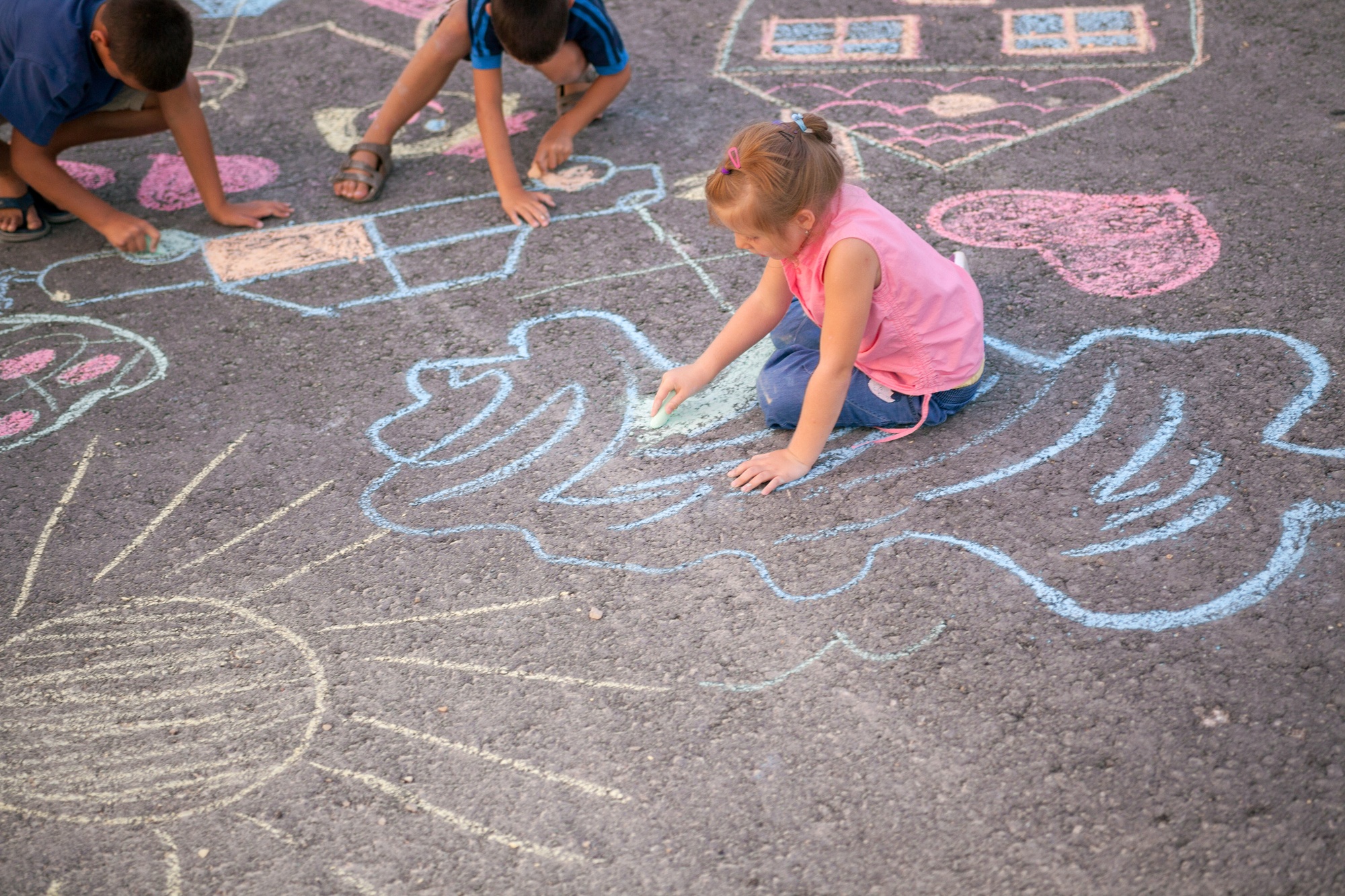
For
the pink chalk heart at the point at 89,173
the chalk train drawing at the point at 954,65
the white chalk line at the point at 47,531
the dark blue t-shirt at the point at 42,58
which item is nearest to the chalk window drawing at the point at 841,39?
the chalk train drawing at the point at 954,65

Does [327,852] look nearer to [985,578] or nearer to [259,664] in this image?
[259,664]

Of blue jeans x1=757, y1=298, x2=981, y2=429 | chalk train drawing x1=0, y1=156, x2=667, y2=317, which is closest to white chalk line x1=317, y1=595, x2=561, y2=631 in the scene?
blue jeans x1=757, y1=298, x2=981, y2=429

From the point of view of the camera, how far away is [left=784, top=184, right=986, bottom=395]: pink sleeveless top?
7.66 feet

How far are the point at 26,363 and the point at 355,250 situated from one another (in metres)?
1.06

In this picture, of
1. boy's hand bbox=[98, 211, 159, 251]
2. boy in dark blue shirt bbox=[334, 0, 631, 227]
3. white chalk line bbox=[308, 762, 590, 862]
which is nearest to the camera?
white chalk line bbox=[308, 762, 590, 862]

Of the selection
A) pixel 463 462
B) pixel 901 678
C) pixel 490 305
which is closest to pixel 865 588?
pixel 901 678

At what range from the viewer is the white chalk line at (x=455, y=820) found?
6.24 feet

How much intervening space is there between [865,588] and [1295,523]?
960 mm

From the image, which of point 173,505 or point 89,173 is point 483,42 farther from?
point 173,505

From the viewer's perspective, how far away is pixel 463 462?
8.97 feet

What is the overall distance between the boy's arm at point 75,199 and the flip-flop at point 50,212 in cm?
12

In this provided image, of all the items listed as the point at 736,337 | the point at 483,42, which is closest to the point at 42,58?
the point at 483,42

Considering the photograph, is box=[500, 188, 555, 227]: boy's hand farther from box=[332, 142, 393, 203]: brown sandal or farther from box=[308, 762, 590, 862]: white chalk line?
box=[308, 762, 590, 862]: white chalk line

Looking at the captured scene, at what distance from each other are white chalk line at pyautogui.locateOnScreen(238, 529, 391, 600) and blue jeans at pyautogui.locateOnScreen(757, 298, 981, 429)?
1.03 meters
